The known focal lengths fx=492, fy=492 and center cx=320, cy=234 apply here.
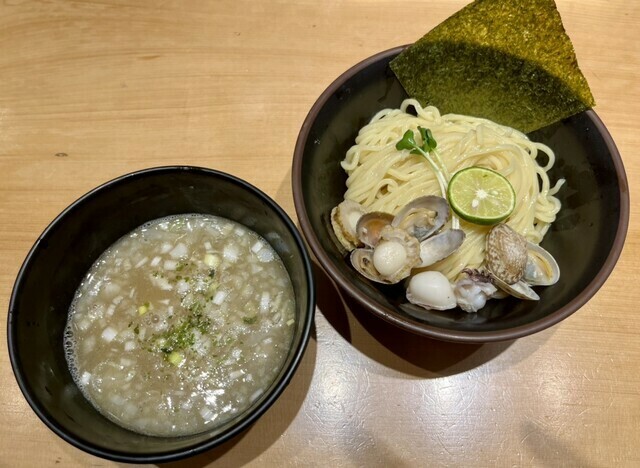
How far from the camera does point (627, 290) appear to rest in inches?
61.4

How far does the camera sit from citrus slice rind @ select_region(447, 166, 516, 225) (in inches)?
56.1

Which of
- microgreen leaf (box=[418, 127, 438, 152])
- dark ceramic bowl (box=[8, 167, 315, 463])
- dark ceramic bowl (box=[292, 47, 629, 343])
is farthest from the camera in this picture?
microgreen leaf (box=[418, 127, 438, 152])

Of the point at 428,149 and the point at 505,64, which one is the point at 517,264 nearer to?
the point at 428,149

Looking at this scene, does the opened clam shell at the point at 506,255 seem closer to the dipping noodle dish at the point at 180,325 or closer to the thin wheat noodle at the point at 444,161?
the thin wheat noodle at the point at 444,161

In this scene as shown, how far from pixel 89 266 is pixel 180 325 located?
339 mm

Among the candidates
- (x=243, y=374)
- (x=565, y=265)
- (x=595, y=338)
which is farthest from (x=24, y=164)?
(x=595, y=338)

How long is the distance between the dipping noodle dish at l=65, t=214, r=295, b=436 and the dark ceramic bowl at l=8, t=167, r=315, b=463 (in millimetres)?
33

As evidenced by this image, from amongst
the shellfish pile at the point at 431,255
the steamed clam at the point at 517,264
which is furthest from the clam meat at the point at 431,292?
the steamed clam at the point at 517,264

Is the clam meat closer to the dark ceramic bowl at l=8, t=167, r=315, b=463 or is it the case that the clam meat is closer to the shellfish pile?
the shellfish pile

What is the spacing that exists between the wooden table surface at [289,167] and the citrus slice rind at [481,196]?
0.40 m

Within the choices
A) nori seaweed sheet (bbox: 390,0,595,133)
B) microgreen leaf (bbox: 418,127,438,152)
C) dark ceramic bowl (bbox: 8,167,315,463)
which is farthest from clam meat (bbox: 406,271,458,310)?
nori seaweed sheet (bbox: 390,0,595,133)

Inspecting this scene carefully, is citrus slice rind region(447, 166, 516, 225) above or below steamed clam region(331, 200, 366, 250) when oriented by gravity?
above

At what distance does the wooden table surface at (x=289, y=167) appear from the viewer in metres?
1.39

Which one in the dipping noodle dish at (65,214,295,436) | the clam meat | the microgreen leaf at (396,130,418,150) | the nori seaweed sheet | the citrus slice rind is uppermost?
the nori seaweed sheet
